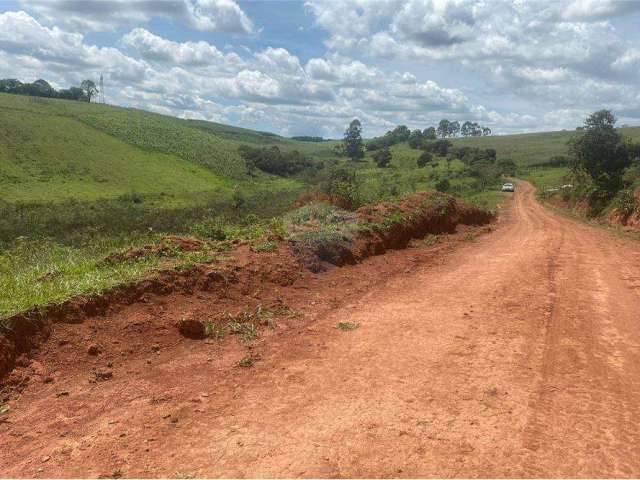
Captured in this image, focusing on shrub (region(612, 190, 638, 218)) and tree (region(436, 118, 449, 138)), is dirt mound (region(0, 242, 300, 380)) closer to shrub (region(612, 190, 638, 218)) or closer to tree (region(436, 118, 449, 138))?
shrub (region(612, 190, 638, 218))

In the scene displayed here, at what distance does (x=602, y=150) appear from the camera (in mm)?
30094

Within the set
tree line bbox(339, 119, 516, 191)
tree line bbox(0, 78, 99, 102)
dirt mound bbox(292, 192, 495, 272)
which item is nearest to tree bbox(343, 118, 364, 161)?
tree line bbox(339, 119, 516, 191)

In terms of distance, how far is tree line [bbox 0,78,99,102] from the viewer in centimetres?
9569

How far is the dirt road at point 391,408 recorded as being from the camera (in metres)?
4.30

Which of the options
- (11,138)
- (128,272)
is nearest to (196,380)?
(128,272)

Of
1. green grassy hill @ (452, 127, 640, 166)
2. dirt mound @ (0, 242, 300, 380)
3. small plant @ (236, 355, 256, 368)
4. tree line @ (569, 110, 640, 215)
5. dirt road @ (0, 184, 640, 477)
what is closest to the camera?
dirt road @ (0, 184, 640, 477)

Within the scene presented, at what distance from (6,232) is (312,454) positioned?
30.2 metres

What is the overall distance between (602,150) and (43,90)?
102 meters

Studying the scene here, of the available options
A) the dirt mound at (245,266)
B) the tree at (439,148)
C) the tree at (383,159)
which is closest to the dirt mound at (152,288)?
the dirt mound at (245,266)

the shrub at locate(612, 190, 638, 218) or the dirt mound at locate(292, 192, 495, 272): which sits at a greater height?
the shrub at locate(612, 190, 638, 218)

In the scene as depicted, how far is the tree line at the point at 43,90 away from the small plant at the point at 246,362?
10542cm

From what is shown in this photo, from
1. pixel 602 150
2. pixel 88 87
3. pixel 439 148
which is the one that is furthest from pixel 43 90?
pixel 602 150

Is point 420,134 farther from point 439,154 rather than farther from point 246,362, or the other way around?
point 246,362

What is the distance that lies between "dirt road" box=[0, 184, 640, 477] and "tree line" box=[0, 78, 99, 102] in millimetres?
105673
